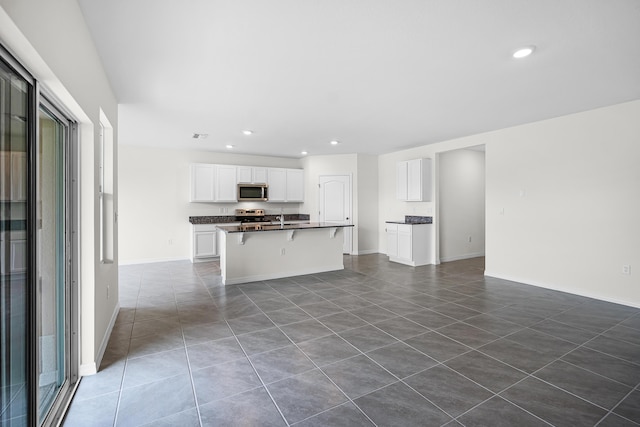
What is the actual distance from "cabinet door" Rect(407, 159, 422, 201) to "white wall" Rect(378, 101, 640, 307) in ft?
3.68

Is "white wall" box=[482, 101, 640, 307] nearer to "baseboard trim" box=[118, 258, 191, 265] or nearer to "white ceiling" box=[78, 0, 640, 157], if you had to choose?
"white ceiling" box=[78, 0, 640, 157]

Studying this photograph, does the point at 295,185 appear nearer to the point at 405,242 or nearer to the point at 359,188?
the point at 359,188

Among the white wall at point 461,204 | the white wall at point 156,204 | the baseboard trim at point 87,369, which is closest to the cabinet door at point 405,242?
the white wall at point 461,204

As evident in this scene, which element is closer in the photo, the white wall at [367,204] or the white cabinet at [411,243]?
the white cabinet at [411,243]

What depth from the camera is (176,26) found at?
2203 millimetres

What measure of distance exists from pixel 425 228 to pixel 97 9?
6.00 meters

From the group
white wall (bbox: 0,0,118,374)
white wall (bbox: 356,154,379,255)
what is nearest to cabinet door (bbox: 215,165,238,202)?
white wall (bbox: 356,154,379,255)

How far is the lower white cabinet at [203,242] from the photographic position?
6641 millimetres

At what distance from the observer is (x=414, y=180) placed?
6625mm

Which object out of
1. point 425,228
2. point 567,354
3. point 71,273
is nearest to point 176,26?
point 71,273

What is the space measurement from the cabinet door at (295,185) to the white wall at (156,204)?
166cm

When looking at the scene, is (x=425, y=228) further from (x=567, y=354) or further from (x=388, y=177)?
(x=567, y=354)

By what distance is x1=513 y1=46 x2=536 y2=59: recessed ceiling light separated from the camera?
248 cm

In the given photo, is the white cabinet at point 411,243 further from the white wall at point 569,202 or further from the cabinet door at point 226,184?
the cabinet door at point 226,184
